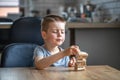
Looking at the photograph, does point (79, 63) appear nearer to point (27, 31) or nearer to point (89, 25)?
point (27, 31)

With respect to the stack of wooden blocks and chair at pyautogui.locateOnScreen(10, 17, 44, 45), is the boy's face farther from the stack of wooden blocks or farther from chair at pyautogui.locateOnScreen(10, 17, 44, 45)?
chair at pyautogui.locateOnScreen(10, 17, 44, 45)

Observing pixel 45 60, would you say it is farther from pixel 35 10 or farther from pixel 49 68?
pixel 35 10

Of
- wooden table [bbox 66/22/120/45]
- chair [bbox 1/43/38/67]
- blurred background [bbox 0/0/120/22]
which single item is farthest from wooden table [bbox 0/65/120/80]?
blurred background [bbox 0/0/120/22]

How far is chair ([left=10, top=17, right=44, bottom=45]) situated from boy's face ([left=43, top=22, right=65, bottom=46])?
3.44 ft

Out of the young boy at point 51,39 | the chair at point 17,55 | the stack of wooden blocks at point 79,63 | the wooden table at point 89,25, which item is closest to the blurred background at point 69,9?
the wooden table at point 89,25

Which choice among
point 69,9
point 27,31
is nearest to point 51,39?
point 27,31

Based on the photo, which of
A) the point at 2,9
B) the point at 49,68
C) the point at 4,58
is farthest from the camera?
the point at 2,9

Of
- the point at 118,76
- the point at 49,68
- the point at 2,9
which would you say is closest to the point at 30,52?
the point at 49,68

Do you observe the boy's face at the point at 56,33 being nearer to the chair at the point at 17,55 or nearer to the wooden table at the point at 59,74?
the wooden table at the point at 59,74

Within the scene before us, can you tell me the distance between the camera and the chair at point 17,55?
2000 mm

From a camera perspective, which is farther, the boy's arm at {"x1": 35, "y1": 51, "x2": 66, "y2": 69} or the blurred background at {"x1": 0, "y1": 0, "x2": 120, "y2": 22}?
the blurred background at {"x1": 0, "y1": 0, "x2": 120, "y2": 22}

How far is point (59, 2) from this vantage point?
6.39 meters

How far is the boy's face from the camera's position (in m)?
→ 1.78

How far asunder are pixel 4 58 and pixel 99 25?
1.51m
